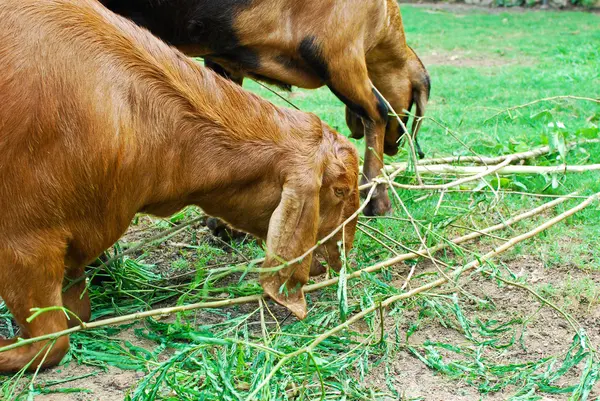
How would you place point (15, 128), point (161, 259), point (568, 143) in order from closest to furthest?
point (15, 128) < point (161, 259) < point (568, 143)

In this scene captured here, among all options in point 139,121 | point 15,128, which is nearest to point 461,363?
point 139,121

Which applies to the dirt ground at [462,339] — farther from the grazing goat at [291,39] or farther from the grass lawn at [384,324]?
the grazing goat at [291,39]

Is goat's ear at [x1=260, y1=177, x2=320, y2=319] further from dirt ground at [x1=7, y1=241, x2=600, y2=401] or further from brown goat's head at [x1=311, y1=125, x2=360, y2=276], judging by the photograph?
dirt ground at [x1=7, y1=241, x2=600, y2=401]

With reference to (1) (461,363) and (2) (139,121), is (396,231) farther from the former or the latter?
(2) (139,121)

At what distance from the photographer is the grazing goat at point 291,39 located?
5.64 meters

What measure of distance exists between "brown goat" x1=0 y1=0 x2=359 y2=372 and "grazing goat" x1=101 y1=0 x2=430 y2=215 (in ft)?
3.88

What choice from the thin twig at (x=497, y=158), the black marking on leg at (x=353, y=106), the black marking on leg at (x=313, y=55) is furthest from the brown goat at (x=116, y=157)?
the thin twig at (x=497, y=158)

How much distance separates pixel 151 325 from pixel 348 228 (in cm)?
122

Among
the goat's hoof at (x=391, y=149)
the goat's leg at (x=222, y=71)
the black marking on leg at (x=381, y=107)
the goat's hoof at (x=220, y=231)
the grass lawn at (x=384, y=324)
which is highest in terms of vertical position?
the goat's leg at (x=222, y=71)

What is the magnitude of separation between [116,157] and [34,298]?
0.78 metres

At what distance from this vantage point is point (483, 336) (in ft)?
15.1

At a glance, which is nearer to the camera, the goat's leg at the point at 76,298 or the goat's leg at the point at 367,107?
the goat's leg at the point at 76,298

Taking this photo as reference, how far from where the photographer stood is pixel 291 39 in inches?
232

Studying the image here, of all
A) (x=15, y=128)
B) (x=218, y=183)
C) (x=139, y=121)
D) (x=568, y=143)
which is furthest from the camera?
(x=568, y=143)
